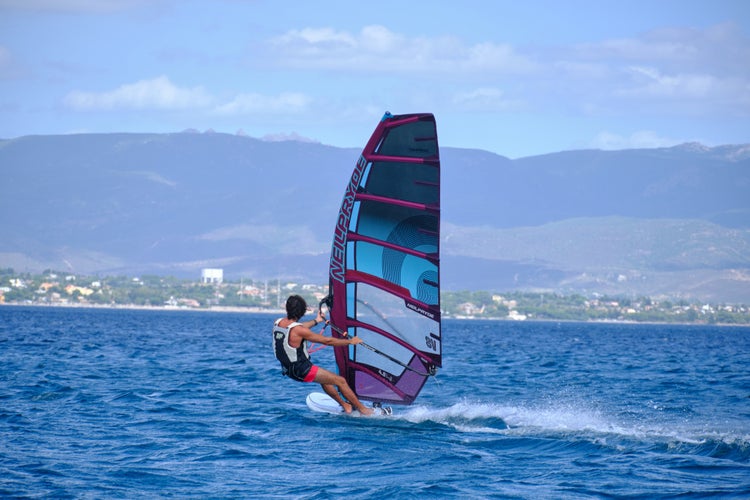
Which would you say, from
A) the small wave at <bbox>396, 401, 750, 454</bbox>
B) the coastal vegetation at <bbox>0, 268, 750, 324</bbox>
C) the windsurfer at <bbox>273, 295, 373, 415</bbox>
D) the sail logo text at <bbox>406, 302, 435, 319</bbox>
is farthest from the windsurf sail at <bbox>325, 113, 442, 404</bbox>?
the coastal vegetation at <bbox>0, 268, 750, 324</bbox>

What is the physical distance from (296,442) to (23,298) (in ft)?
533

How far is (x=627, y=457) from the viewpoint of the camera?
43.1ft

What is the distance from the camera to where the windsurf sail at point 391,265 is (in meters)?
15.0

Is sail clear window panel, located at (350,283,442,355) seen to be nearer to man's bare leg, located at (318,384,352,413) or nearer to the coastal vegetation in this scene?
man's bare leg, located at (318,384,352,413)

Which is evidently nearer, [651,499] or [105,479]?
[651,499]

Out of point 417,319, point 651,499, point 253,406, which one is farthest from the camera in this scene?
point 253,406

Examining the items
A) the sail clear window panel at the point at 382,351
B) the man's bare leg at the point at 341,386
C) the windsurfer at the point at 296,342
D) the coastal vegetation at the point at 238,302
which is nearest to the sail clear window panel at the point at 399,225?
the sail clear window panel at the point at 382,351

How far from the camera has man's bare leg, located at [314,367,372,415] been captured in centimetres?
1517

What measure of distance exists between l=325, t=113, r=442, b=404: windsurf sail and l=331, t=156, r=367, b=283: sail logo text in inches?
0.5

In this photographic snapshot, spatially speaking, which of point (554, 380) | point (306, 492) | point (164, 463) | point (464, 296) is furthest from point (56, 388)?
point (464, 296)

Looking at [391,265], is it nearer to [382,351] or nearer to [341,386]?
[382,351]

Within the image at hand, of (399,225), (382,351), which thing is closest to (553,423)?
(382,351)

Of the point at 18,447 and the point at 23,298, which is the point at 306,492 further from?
the point at 23,298

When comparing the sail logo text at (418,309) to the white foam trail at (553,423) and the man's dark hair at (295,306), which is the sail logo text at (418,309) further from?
the man's dark hair at (295,306)
